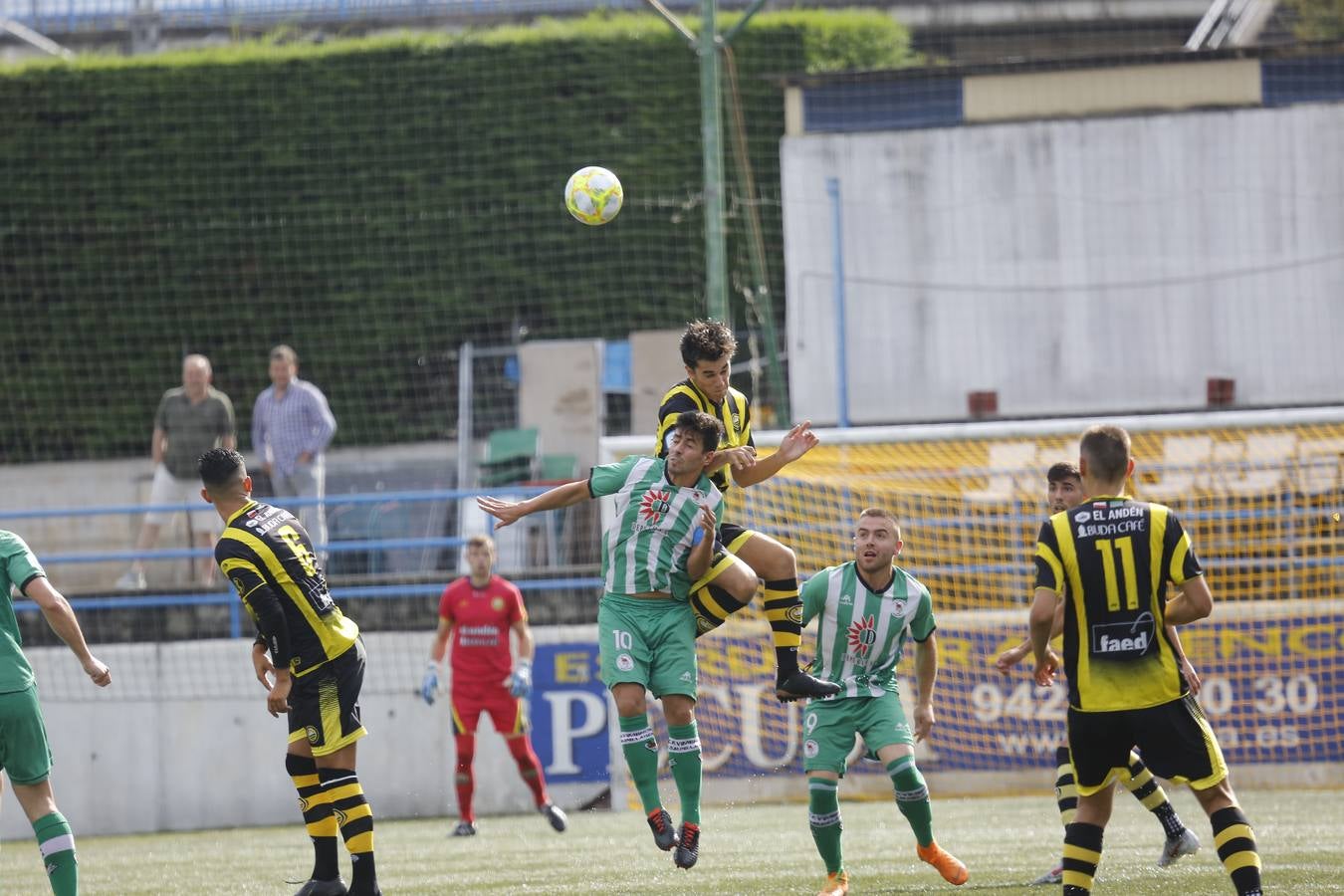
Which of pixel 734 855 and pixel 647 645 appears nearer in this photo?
pixel 647 645

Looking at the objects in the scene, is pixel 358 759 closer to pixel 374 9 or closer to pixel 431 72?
pixel 431 72

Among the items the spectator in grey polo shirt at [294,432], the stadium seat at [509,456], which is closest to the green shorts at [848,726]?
the spectator in grey polo shirt at [294,432]

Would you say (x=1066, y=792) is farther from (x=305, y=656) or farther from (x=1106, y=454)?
(x=305, y=656)

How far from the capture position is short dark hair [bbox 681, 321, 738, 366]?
7.86 metres

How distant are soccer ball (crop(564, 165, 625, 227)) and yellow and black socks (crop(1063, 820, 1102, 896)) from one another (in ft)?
15.2

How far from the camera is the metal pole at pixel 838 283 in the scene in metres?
18.5

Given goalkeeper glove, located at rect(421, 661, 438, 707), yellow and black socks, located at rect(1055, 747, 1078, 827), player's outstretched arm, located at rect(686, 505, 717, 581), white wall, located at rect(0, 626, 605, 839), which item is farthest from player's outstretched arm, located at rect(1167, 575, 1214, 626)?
white wall, located at rect(0, 626, 605, 839)

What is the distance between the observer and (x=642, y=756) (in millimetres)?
7871

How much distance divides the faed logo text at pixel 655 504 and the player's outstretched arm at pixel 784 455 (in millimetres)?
362

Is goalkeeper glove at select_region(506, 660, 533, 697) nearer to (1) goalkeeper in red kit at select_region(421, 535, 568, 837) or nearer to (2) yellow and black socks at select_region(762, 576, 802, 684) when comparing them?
(1) goalkeeper in red kit at select_region(421, 535, 568, 837)

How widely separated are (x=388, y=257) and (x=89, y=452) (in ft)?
15.0

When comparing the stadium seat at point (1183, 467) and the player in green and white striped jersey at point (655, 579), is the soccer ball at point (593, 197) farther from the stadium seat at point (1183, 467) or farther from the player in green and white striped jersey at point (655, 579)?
the stadium seat at point (1183, 467)

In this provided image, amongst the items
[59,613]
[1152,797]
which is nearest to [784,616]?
[1152,797]

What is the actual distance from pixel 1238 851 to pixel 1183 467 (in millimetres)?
8140
